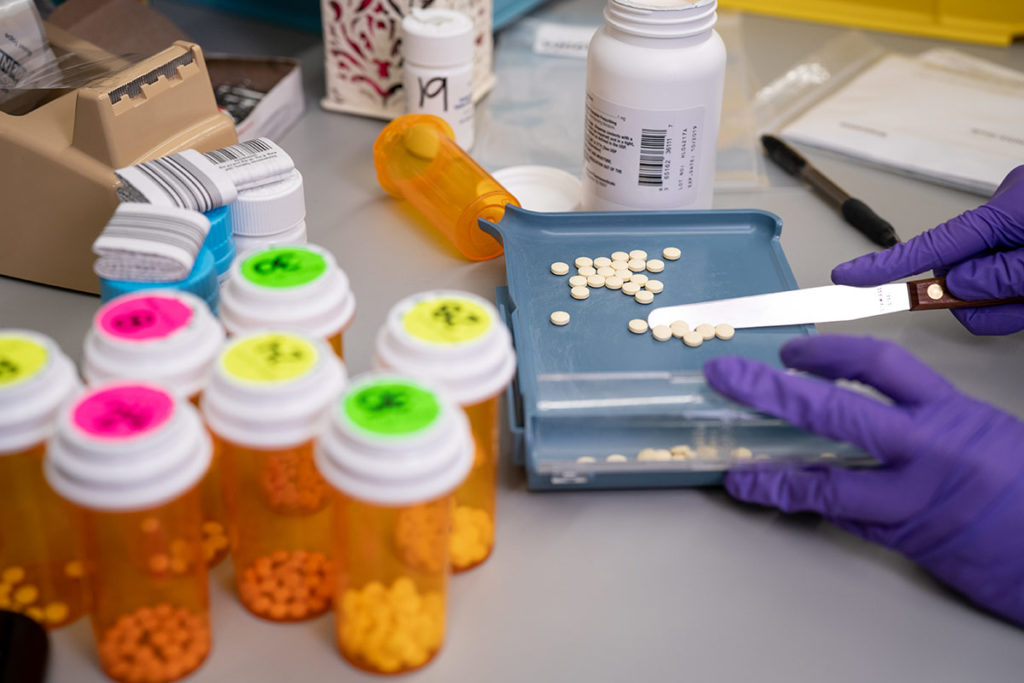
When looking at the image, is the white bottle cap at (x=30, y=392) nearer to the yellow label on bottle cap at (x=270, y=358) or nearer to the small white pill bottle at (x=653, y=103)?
the yellow label on bottle cap at (x=270, y=358)

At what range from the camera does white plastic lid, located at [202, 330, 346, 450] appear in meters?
0.58

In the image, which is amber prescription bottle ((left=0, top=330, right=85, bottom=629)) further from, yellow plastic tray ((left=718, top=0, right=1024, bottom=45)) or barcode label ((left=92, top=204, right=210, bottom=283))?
yellow plastic tray ((left=718, top=0, right=1024, bottom=45))

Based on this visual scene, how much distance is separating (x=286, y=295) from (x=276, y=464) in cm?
11

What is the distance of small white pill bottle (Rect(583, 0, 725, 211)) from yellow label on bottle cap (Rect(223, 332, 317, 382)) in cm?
48

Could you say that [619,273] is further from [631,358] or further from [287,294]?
[287,294]

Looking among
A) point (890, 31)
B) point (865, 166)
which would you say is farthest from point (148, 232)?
point (890, 31)

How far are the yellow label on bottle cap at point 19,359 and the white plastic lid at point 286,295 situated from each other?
0.12 m

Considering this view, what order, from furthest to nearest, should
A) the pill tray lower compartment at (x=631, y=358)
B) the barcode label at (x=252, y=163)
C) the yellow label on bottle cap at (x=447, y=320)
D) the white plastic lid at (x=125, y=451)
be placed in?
the barcode label at (x=252, y=163) → the pill tray lower compartment at (x=631, y=358) → the yellow label on bottle cap at (x=447, y=320) → the white plastic lid at (x=125, y=451)

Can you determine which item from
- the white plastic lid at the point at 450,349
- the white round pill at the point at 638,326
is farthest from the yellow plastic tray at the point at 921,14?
the white plastic lid at the point at 450,349

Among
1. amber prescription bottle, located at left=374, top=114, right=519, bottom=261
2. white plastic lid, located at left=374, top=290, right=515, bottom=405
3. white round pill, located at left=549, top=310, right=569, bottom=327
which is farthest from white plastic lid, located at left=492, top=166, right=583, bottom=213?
white plastic lid, located at left=374, top=290, right=515, bottom=405

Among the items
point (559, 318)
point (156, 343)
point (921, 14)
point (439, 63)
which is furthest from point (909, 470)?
point (921, 14)

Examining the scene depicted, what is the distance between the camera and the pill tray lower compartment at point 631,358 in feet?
2.49

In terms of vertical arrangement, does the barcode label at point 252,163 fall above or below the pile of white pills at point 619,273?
above

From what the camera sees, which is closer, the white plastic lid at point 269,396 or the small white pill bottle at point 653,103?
the white plastic lid at point 269,396
